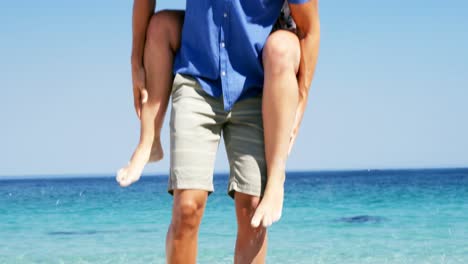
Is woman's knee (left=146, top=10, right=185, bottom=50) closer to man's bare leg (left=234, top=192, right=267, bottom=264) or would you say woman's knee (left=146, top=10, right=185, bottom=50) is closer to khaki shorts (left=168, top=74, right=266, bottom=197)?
khaki shorts (left=168, top=74, right=266, bottom=197)

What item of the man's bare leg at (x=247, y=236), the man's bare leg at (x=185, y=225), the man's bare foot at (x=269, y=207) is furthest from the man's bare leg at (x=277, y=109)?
the man's bare leg at (x=185, y=225)

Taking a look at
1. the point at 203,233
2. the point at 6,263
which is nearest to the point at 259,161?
the point at 6,263

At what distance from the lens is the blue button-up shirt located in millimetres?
3643

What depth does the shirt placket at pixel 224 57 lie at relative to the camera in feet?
11.9

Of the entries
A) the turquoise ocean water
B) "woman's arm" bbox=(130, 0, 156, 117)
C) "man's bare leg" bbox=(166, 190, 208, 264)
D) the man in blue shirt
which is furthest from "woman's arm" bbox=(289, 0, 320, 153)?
the turquoise ocean water

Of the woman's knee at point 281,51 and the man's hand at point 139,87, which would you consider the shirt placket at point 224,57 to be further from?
the man's hand at point 139,87

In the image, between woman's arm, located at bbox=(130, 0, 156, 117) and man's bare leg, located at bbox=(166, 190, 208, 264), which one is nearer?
man's bare leg, located at bbox=(166, 190, 208, 264)

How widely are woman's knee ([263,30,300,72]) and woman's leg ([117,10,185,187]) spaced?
17.6 inches

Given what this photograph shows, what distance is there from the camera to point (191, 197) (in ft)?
11.7

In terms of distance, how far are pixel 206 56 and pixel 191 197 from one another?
0.61 meters

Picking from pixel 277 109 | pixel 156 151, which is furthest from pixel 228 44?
pixel 156 151

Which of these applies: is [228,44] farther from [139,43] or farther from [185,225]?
[185,225]

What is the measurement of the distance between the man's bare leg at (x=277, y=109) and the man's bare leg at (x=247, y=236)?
15 cm

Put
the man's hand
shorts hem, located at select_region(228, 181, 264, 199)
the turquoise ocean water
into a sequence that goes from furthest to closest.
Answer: the turquoise ocean water < the man's hand < shorts hem, located at select_region(228, 181, 264, 199)
